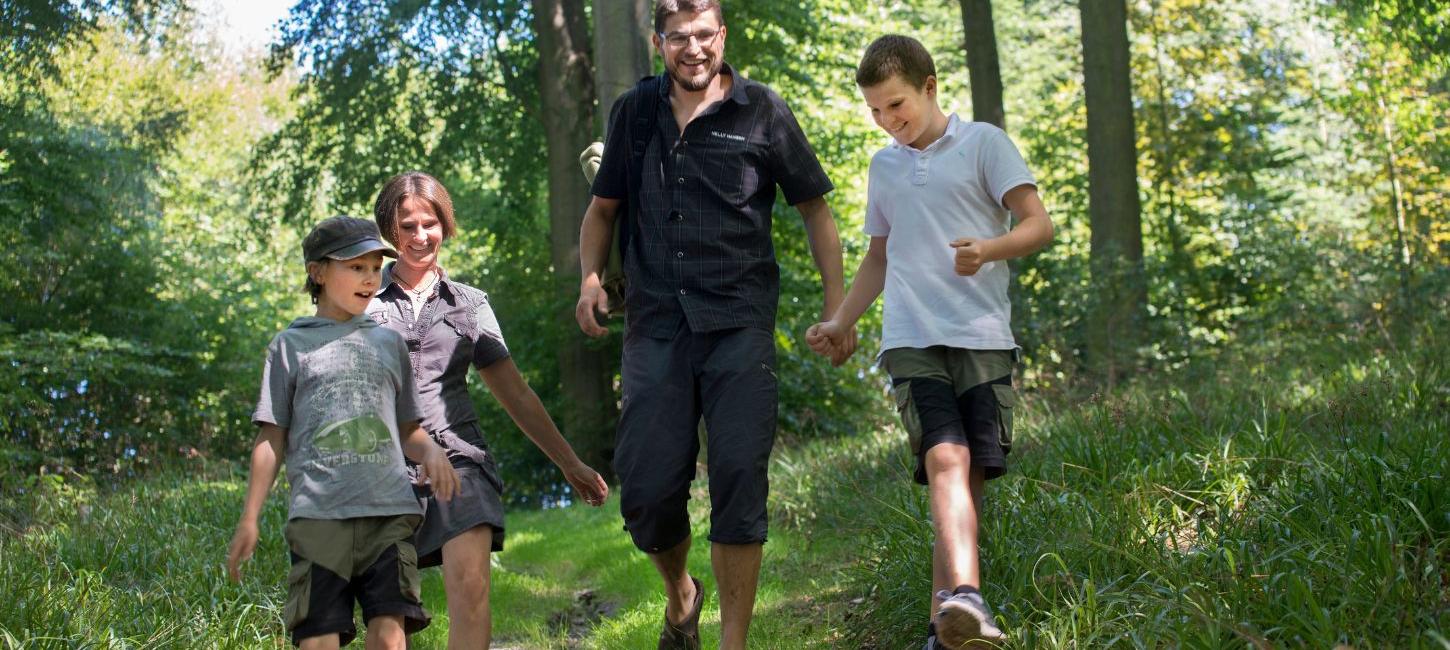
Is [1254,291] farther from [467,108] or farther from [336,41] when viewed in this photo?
[336,41]

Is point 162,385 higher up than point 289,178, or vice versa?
point 289,178

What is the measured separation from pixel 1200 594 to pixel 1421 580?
59 centimetres

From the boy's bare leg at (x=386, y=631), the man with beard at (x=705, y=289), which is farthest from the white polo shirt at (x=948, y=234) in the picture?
the boy's bare leg at (x=386, y=631)

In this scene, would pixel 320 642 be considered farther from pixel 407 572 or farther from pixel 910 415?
pixel 910 415

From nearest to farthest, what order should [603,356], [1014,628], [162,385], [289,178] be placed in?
[1014,628] < [603,356] < [162,385] < [289,178]

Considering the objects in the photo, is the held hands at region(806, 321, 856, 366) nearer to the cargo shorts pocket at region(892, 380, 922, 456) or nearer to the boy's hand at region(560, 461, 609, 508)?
the cargo shorts pocket at region(892, 380, 922, 456)

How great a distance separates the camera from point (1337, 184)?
24.8 m

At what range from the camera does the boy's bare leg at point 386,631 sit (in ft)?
13.4

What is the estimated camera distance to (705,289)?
15.9 feet

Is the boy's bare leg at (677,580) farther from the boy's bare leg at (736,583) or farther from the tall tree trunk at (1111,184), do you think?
the tall tree trunk at (1111,184)

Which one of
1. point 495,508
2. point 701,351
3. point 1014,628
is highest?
point 701,351

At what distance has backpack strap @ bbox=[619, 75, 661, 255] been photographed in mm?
5082

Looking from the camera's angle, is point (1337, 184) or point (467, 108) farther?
point (1337, 184)

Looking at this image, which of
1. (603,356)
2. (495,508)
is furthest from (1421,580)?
(603,356)
